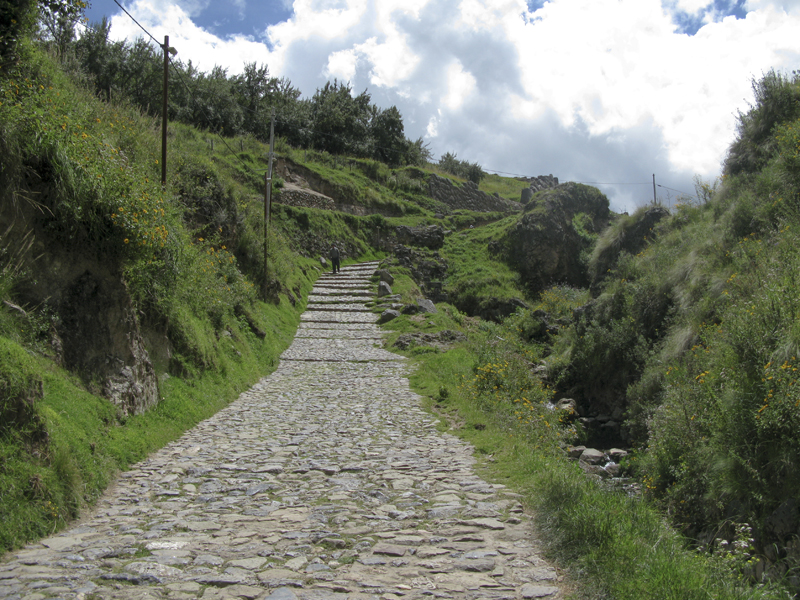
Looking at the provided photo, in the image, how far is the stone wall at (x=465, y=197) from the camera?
52438 millimetres

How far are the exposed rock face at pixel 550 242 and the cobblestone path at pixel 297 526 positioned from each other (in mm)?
30815

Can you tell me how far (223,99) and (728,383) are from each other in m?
43.1

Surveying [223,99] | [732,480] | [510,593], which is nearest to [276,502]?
[510,593]

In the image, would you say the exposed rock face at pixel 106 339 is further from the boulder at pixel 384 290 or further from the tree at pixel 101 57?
the tree at pixel 101 57

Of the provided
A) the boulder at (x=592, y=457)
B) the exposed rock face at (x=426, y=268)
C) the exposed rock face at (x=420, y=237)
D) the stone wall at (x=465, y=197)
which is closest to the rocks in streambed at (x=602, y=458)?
the boulder at (x=592, y=457)

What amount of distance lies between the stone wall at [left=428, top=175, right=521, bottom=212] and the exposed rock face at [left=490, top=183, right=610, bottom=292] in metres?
12.7

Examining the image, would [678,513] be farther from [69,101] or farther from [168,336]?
A: [69,101]

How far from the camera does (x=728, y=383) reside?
7.57 meters

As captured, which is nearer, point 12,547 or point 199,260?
point 12,547

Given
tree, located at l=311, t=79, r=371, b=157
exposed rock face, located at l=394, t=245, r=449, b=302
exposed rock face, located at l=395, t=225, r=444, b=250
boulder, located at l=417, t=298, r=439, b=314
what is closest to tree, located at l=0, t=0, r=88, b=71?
boulder, located at l=417, t=298, r=439, b=314

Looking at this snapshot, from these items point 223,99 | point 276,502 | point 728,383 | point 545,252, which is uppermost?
point 223,99

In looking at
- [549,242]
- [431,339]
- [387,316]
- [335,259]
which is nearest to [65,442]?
[431,339]

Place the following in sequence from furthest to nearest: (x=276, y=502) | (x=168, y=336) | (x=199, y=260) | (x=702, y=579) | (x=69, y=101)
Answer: (x=199, y=260) → (x=69, y=101) → (x=168, y=336) → (x=276, y=502) → (x=702, y=579)

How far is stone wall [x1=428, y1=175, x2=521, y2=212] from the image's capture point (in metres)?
52.4
